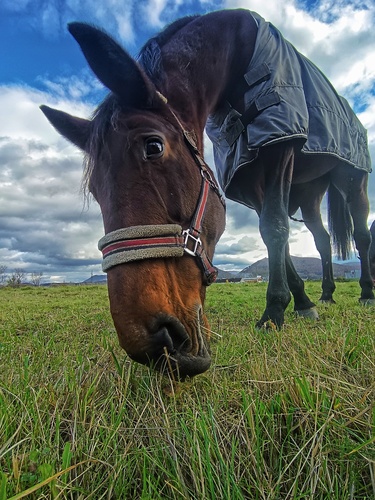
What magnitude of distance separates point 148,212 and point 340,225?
5753 millimetres

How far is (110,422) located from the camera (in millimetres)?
1223

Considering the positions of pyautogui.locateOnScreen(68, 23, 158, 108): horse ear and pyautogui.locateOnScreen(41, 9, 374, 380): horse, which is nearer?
pyautogui.locateOnScreen(41, 9, 374, 380): horse

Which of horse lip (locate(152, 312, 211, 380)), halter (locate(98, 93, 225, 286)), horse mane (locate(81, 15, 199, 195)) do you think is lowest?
horse lip (locate(152, 312, 211, 380))

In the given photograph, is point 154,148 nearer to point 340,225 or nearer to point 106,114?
point 106,114

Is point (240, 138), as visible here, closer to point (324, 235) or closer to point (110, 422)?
point (110, 422)

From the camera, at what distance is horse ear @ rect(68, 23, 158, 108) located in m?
1.73

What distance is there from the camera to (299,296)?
164 inches

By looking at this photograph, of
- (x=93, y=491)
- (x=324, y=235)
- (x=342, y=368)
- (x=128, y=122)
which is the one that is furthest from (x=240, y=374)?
(x=324, y=235)

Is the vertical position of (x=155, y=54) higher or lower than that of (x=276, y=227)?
higher

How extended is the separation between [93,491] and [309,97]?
4.04 m

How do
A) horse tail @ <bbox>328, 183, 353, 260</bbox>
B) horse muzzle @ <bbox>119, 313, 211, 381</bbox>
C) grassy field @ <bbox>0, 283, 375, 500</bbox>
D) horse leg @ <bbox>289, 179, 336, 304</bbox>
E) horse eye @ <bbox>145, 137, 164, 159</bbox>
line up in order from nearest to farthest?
grassy field @ <bbox>0, 283, 375, 500</bbox> < horse muzzle @ <bbox>119, 313, 211, 381</bbox> < horse eye @ <bbox>145, 137, 164, 159</bbox> < horse leg @ <bbox>289, 179, 336, 304</bbox> < horse tail @ <bbox>328, 183, 353, 260</bbox>

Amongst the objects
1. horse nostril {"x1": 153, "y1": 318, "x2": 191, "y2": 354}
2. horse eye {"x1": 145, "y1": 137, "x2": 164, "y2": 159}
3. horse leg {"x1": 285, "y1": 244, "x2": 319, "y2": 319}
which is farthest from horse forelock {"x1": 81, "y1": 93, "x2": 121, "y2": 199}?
horse leg {"x1": 285, "y1": 244, "x2": 319, "y2": 319}

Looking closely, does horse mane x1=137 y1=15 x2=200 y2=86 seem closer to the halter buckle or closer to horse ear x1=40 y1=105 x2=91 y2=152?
horse ear x1=40 y1=105 x2=91 y2=152

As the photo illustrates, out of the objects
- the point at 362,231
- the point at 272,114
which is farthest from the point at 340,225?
the point at 272,114
